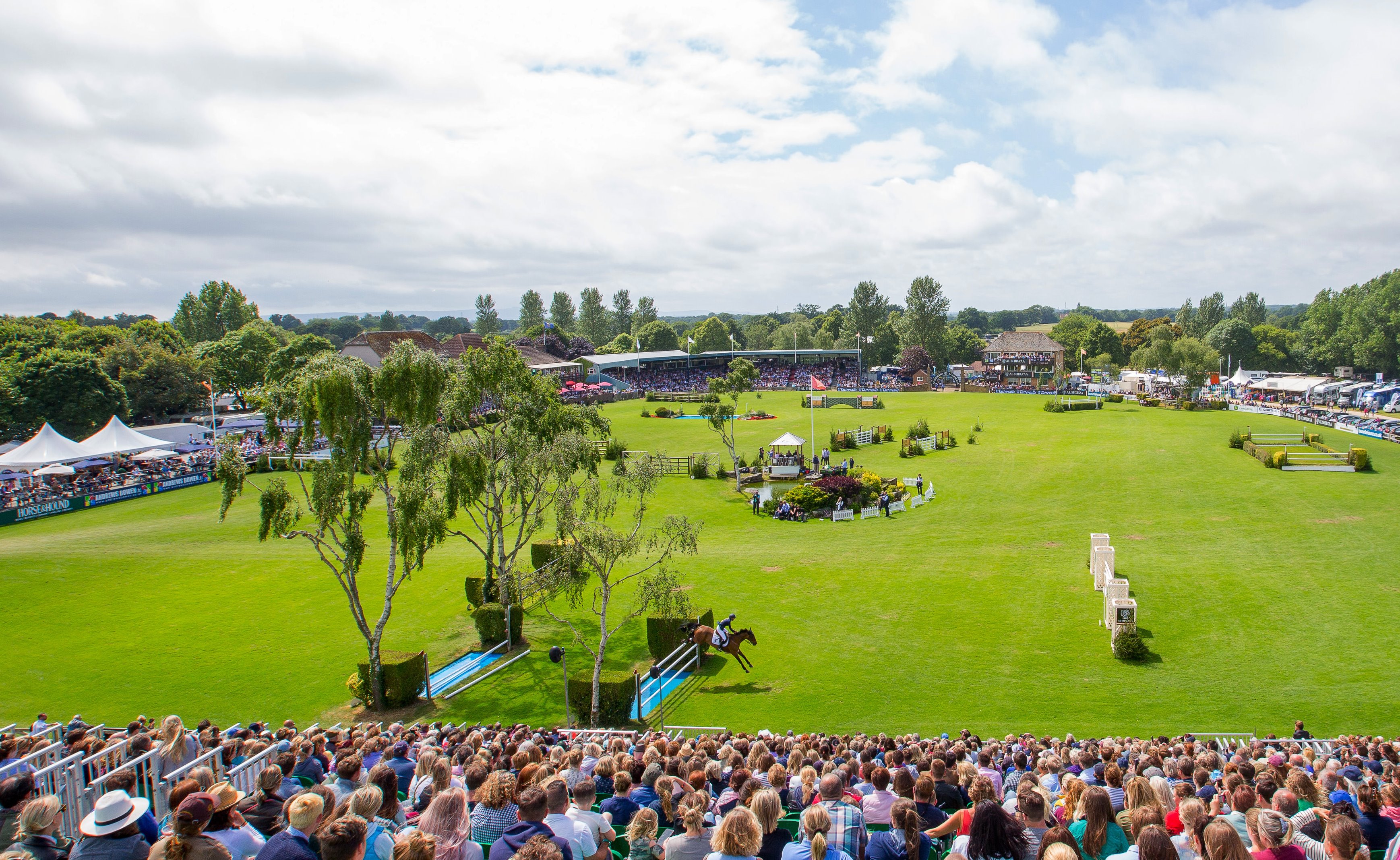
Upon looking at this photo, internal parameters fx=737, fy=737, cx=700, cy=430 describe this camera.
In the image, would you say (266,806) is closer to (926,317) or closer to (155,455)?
(155,455)

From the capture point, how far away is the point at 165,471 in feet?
145

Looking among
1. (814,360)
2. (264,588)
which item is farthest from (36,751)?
(814,360)

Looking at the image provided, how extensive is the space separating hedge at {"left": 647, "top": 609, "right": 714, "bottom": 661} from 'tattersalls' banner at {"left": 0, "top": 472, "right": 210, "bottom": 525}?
35.0 m

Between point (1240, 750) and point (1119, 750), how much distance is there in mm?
1813

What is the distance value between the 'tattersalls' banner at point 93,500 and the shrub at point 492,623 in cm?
2997

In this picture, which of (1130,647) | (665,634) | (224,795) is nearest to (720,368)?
(665,634)

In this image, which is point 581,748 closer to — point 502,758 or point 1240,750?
point 502,758

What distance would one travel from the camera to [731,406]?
42375 millimetres

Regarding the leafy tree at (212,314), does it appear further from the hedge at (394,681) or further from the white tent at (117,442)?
the hedge at (394,681)

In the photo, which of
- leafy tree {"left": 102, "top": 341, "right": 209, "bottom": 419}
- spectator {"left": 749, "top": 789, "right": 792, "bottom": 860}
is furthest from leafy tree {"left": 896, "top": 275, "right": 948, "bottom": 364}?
spectator {"left": 749, "top": 789, "right": 792, "bottom": 860}

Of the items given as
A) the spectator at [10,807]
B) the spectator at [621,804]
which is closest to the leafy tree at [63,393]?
the spectator at [10,807]

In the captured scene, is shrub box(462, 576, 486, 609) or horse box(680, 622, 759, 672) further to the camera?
shrub box(462, 576, 486, 609)

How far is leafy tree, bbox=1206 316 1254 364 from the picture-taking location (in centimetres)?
11175

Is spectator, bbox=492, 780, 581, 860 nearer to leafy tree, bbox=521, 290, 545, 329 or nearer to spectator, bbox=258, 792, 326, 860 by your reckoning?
spectator, bbox=258, 792, 326, 860
